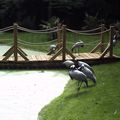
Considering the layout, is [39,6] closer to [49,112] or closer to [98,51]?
[98,51]

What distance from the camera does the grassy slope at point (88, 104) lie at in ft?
26.1

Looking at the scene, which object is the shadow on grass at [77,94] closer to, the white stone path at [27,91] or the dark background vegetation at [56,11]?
the white stone path at [27,91]

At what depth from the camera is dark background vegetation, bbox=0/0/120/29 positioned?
26.5 metres

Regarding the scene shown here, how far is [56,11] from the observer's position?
26984 millimetres

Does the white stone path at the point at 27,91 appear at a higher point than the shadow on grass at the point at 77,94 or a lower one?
lower

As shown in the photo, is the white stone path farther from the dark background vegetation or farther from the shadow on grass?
the dark background vegetation

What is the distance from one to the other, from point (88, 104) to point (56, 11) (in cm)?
1875


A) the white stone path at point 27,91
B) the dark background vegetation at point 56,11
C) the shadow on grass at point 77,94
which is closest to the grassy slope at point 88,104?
the shadow on grass at point 77,94

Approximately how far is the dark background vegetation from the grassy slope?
1594cm

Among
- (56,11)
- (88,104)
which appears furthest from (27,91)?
(56,11)

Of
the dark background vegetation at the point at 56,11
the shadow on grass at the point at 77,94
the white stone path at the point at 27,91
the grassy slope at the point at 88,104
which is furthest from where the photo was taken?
the dark background vegetation at the point at 56,11

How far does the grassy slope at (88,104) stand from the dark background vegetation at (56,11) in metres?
15.9

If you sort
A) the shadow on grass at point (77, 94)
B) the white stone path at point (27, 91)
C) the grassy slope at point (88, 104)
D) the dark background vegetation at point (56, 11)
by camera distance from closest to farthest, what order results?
the grassy slope at point (88, 104) → the white stone path at point (27, 91) → the shadow on grass at point (77, 94) → the dark background vegetation at point (56, 11)

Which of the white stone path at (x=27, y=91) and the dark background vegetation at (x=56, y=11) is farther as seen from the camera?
the dark background vegetation at (x=56, y=11)
